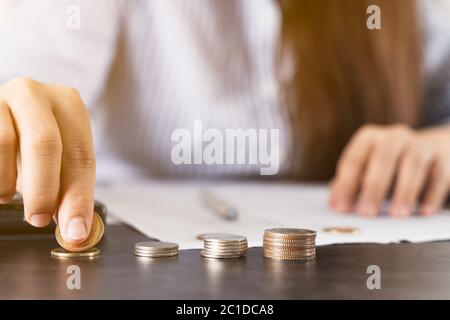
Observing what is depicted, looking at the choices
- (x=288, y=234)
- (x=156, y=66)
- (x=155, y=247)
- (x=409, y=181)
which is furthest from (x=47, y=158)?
(x=156, y=66)

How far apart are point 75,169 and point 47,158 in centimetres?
5

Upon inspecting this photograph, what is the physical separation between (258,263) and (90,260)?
0.56ft

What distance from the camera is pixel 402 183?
A: 115cm

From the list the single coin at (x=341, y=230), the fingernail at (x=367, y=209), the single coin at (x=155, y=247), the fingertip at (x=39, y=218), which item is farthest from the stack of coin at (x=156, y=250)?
the fingernail at (x=367, y=209)

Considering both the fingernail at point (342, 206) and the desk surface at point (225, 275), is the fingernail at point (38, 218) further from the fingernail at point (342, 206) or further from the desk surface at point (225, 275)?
the fingernail at point (342, 206)

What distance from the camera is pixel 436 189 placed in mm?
1174

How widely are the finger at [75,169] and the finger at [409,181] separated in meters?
0.57

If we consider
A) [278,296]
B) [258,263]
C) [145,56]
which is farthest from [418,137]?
[145,56]

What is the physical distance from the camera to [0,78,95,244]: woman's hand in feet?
2.17

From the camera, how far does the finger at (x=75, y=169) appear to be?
0.66 meters

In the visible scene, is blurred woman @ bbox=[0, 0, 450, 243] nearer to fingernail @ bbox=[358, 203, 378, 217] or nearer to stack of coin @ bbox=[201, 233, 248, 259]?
fingernail @ bbox=[358, 203, 378, 217]

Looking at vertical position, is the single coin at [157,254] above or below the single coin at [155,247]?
below

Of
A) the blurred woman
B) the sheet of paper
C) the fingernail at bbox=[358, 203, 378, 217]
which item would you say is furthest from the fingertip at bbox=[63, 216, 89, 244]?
the blurred woman

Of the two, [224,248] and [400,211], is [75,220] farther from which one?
[400,211]
